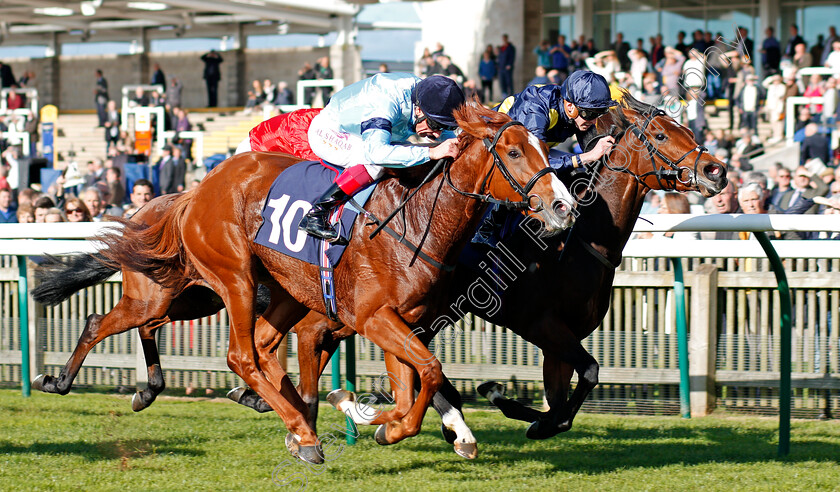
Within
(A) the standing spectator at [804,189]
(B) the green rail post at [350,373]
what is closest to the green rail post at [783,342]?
(B) the green rail post at [350,373]

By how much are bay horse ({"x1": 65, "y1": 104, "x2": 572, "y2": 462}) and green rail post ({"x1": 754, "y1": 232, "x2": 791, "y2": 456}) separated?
4.31 feet

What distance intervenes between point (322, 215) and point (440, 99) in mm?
653

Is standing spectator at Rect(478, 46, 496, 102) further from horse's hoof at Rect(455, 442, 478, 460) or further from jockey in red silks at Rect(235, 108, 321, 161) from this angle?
horse's hoof at Rect(455, 442, 478, 460)

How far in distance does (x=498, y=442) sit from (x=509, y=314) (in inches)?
32.3

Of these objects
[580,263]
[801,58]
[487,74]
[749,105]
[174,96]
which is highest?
[487,74]

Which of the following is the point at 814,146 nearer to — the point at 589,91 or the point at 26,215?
the point at 589,91

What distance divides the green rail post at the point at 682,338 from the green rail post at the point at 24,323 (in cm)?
392

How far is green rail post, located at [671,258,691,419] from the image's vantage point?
5410 millimetres

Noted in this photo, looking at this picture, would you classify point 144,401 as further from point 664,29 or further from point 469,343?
point 664,29

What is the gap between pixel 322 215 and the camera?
3920mm

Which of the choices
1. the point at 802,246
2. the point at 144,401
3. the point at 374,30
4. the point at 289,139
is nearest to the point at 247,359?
the point at 144,401

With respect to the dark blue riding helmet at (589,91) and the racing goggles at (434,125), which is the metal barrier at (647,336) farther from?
the racing goggles at (434,125)

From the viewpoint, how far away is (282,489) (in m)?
3.86

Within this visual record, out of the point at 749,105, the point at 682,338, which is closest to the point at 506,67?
the point at 749,105
